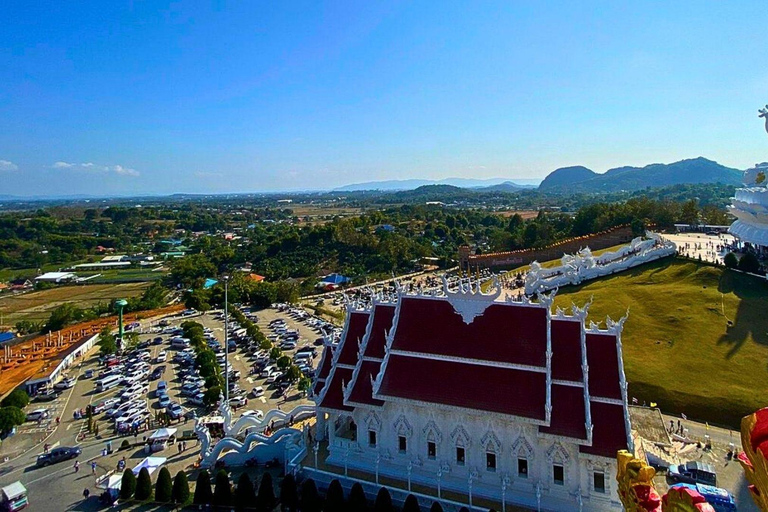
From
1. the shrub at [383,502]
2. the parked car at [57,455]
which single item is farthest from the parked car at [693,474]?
the parked car at [57,455]

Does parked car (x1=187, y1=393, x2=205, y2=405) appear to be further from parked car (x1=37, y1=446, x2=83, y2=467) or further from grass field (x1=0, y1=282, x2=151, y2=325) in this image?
grass field (x1=0, y1=282, x2=151, y2=325)

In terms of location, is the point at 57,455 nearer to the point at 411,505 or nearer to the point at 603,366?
the point at 411,505

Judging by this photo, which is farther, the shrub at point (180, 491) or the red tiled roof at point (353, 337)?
the red tiled roof at point (353, 337)

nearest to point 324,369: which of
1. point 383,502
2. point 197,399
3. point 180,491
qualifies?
point 383,502

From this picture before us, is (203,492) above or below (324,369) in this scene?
below

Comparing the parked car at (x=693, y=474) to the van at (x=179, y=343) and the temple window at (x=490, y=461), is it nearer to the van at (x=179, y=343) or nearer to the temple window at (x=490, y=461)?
the temple window at (x=490, y=461)

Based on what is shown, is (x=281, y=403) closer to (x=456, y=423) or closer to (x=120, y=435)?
(x=120, y=435)
